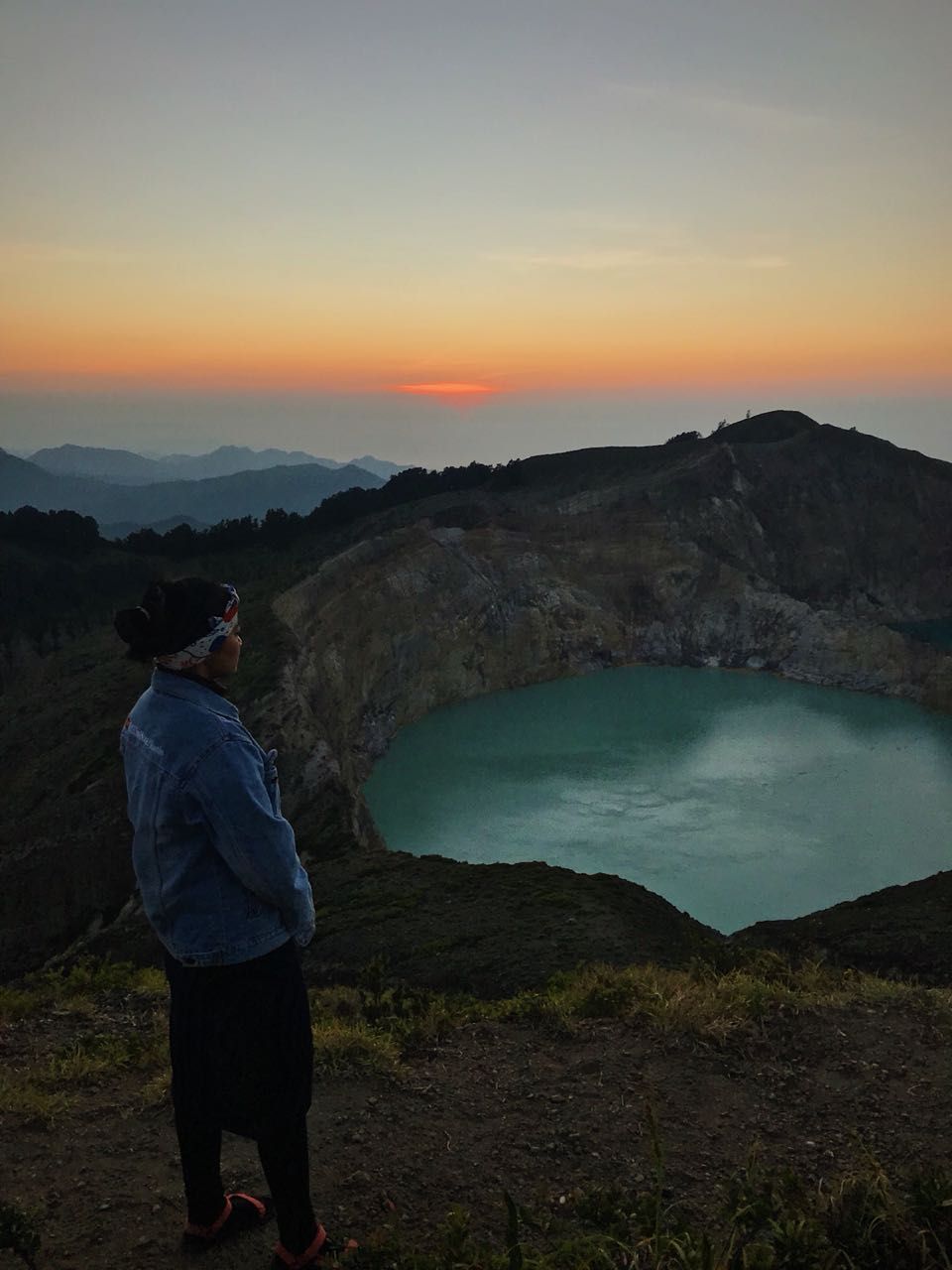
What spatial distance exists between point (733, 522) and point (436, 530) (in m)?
22.7

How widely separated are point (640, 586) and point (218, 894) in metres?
53.1

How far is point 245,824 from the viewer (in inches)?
122

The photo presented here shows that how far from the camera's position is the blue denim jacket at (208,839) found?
3105 millimetres

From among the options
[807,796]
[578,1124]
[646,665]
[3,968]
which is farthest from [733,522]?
[578,1124]

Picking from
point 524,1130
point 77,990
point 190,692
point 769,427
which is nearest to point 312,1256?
point 524,1130

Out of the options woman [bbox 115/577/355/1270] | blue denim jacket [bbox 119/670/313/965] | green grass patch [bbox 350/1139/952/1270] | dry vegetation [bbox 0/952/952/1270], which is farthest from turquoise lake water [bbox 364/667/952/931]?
blue denim jacket [bbox 119/670/313/965]

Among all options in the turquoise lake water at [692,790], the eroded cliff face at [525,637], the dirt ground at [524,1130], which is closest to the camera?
the dirt ground at [524,1130]

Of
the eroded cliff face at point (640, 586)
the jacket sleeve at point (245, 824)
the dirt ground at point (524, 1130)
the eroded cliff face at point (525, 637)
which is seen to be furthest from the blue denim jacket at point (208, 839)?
the eroded cliff face at point (640, 586)

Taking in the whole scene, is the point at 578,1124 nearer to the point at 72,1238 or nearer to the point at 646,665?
the point at 72,1238

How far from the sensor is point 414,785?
3378 cm

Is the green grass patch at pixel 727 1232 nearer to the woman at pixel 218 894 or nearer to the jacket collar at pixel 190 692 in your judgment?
the woman at pixel 218 894

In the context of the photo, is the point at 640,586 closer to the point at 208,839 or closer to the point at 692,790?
the point at 692,790

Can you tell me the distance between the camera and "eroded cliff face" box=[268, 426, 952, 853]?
134ft

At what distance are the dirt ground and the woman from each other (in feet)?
2.80
